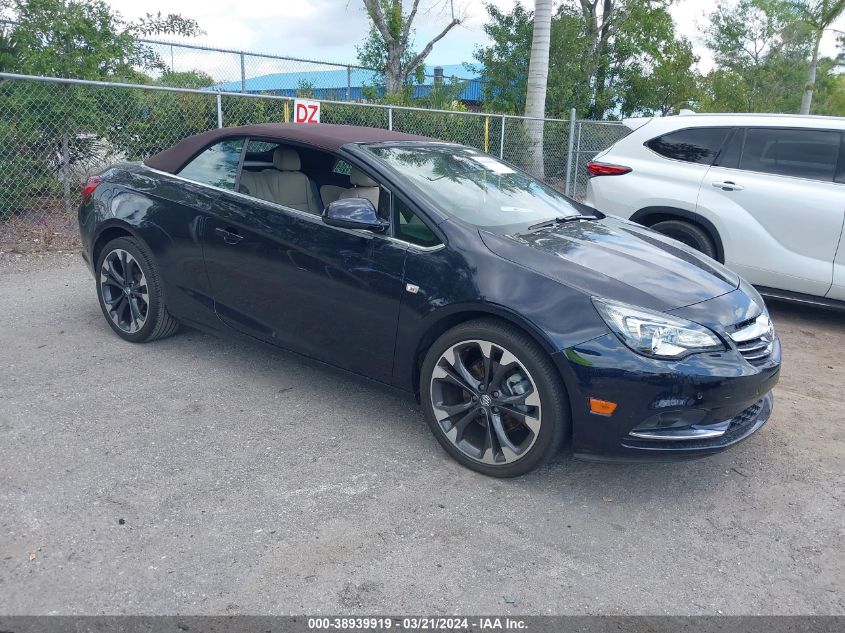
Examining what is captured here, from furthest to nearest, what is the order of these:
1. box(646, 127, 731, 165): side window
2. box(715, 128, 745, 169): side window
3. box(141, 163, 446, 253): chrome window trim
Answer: box(646, 127, 731, 165): side window, box(715, 128, 745, 169): side window, box(141, 163, 446, 253): chrome window trim

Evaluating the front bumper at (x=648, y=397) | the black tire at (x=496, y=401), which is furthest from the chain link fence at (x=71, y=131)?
the front bumper at (x=648, y=397)

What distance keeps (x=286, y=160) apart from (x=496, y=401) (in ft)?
6.96

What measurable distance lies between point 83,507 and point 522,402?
194 cm

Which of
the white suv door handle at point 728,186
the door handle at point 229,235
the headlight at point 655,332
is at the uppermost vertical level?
the white suv door handle at point 728,186

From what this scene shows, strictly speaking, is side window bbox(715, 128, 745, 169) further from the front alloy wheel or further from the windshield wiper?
the front alloy wheel

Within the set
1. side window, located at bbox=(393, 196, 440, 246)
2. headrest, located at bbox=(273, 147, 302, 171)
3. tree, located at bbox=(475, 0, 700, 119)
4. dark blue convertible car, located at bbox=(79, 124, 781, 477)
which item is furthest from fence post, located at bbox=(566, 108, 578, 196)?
side window, located at bbox=(393, 196, 440, 246)

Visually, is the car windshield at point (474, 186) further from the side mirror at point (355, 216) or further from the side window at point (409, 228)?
the side mirror at point (355, 216)

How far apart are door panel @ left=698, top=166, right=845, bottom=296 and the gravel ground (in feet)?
5.91

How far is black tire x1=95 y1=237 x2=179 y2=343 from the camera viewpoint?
4.61m

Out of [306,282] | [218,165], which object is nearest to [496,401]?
[306,282]

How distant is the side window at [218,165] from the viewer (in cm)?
432

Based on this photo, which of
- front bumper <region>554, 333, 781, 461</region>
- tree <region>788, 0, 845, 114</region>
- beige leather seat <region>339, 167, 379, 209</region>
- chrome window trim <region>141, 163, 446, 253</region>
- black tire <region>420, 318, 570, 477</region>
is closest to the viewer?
front bumper <region>554, 333, 781, 461</region>

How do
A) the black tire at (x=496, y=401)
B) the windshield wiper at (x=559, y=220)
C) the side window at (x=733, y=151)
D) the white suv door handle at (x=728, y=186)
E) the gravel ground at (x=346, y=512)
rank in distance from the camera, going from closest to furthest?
the gravel ground at (x=346, y=512), the black tire at (x=496, y=401), the windshield wiper at (x=559, y=220), the white suv door handle at (x=728, y=186), the side window at (x=733, y=151)

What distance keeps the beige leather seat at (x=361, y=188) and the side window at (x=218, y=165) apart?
0.68 meters
